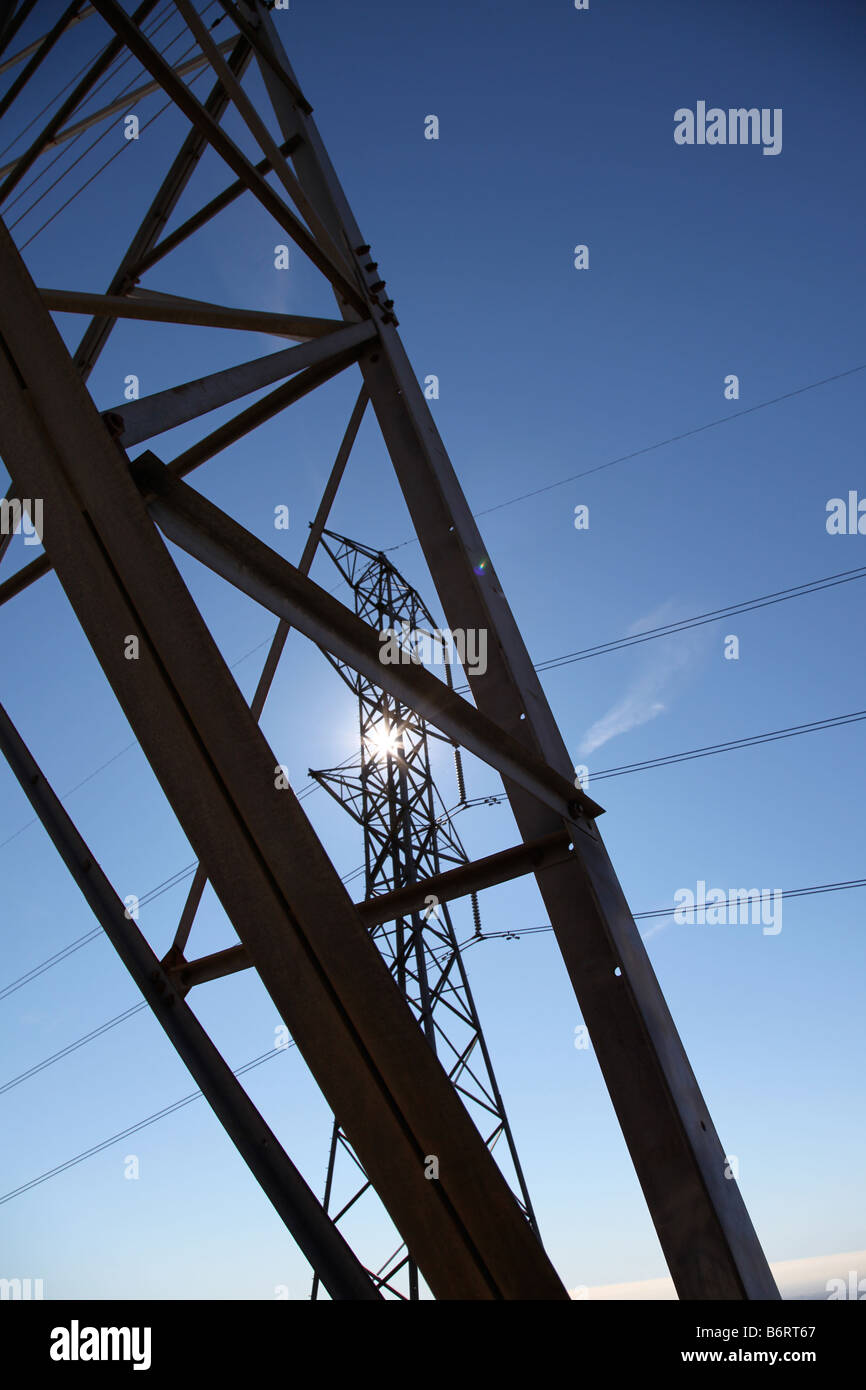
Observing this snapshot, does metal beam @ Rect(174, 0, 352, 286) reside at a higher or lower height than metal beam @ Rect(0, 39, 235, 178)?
lower

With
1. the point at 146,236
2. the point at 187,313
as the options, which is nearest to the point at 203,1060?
the point at 187,313

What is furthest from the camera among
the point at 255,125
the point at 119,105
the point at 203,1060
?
the point at 119,105

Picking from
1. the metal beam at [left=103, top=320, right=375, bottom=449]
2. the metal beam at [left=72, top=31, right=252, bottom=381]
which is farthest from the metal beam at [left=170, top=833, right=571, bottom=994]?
the metal beam at [left=72, top=31, right=252, bottom=381]

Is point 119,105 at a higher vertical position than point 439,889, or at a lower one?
higher

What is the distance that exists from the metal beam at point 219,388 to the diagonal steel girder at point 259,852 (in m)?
0.17

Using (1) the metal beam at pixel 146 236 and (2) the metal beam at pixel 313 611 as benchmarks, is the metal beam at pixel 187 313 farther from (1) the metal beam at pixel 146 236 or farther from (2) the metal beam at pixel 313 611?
(2) the metal beam at pixel 313 611

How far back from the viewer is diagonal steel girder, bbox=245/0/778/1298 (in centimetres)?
176

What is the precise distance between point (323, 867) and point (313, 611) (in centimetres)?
70

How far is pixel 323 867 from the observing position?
1.58 m

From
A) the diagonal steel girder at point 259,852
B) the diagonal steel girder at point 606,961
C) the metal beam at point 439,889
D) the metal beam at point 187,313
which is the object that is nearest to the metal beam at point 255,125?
the metal beam at point 187,313

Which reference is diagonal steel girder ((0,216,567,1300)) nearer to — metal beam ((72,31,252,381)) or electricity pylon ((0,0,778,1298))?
electricity pylon ((0,0,778,1298))

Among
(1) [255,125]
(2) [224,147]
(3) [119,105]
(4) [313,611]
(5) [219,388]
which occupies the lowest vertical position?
(4) [313,611]

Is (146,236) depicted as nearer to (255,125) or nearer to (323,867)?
(255,125)
